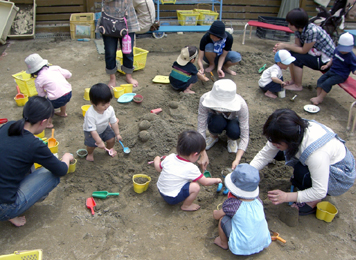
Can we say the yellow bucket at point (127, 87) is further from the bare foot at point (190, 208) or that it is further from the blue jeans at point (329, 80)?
the blue jeans at point (329, 80)

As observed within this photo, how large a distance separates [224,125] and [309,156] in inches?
45.5

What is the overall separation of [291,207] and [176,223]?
3.59 ft

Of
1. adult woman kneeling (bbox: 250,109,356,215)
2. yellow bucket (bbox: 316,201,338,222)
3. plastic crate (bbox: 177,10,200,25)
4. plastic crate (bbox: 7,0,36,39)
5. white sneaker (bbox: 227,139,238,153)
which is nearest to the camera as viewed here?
adult woman kneeling (bbox: 250,109,356,215)

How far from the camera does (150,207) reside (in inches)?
107

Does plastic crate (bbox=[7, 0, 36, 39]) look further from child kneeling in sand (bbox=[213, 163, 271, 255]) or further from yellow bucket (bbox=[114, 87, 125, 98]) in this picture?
child kneeling in sand (bbox=[213, 163, 271, 255])

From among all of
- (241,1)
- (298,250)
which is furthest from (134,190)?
(241,1)

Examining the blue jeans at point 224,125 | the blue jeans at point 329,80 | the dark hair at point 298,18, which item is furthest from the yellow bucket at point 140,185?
the dark hair at point 298,18

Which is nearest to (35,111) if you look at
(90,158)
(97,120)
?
(97,120)

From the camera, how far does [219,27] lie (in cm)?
469

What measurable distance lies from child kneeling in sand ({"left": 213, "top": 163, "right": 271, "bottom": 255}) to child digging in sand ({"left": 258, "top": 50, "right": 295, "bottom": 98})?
117 inches

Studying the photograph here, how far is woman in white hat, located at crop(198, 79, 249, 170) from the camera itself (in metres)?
2.86

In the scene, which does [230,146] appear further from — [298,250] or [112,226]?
[112,226]

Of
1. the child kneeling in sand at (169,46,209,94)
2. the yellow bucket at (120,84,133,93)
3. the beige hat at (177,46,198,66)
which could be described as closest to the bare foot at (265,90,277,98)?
the child kneeling in sand at (169,46,209,94)

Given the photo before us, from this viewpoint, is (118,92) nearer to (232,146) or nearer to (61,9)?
(232,146)
